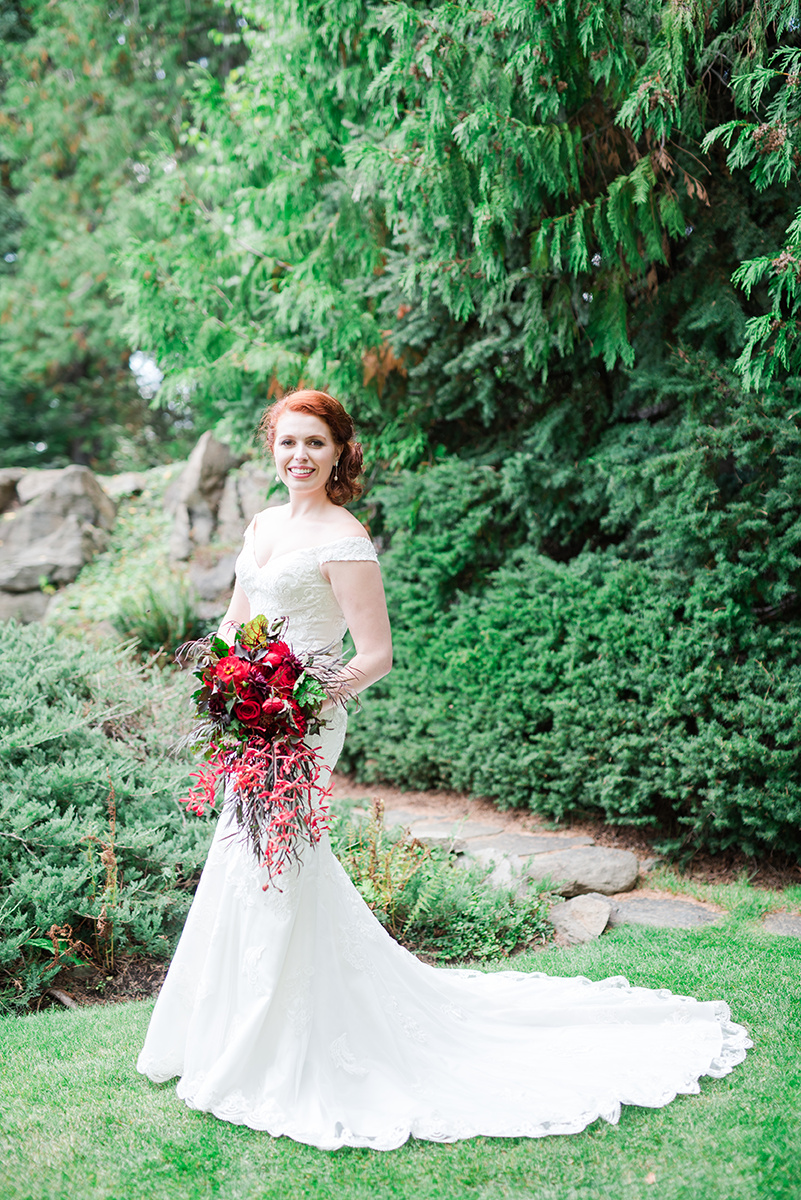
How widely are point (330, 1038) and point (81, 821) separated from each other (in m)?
2.15

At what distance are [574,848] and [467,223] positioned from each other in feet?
13.4

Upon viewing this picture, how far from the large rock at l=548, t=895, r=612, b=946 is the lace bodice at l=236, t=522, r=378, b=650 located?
249cm

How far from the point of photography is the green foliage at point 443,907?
4488 mm

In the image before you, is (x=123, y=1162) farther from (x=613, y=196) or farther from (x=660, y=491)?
(x=613, y=196)

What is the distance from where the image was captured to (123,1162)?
8.68ft

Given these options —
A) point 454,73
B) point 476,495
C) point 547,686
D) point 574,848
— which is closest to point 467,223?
point 454,73

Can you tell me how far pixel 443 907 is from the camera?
4.58 m

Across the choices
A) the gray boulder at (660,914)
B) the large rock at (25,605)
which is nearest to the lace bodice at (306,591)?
the gray boulder at (660,914)

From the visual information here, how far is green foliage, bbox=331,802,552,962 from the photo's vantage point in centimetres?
449

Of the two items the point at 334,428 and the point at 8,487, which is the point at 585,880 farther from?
the point at 8,487

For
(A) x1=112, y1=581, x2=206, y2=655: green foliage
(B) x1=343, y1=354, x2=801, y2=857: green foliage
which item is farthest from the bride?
(A) x1=112, y1=581, x2=206, y2=655: green foliage

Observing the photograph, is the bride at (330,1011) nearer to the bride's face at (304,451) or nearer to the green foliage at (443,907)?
the bride's face at (304,451)

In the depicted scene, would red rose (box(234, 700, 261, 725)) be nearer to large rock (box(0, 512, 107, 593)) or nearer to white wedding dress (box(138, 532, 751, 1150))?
white wedding dress (box(138, 532, 751, 1150))

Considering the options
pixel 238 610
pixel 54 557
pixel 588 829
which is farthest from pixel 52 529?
pixel 238 610
